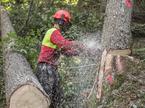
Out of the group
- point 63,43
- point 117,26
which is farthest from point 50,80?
point 117,26

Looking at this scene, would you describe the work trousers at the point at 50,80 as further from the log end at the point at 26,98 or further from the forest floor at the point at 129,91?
the forest floor at the point at 129,91

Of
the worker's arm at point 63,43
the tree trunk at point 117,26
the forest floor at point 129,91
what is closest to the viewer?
the forest floor at point 129,91

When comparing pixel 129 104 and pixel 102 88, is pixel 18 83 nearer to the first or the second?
pixel 102 88

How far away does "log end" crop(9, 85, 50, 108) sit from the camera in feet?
20.5

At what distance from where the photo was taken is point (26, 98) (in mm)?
6254

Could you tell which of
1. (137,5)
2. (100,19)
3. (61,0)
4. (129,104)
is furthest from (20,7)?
(129,104)

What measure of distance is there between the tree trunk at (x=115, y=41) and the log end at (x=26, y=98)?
1022mm

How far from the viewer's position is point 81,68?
904 centimetres

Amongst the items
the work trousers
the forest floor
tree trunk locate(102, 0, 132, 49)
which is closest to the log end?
the work trousers

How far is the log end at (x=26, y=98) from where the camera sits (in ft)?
20.5

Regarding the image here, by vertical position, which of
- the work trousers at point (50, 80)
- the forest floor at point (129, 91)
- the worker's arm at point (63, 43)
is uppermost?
the worker's arm at point (63, 43)

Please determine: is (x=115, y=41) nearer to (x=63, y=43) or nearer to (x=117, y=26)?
(x=117, y=26)

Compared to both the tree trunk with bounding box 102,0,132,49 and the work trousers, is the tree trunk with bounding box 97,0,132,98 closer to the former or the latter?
the tree trunk with bounding box 102,0,132,49

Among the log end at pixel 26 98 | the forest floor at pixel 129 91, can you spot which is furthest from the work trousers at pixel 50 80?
the forest floor at pixel 129 91
